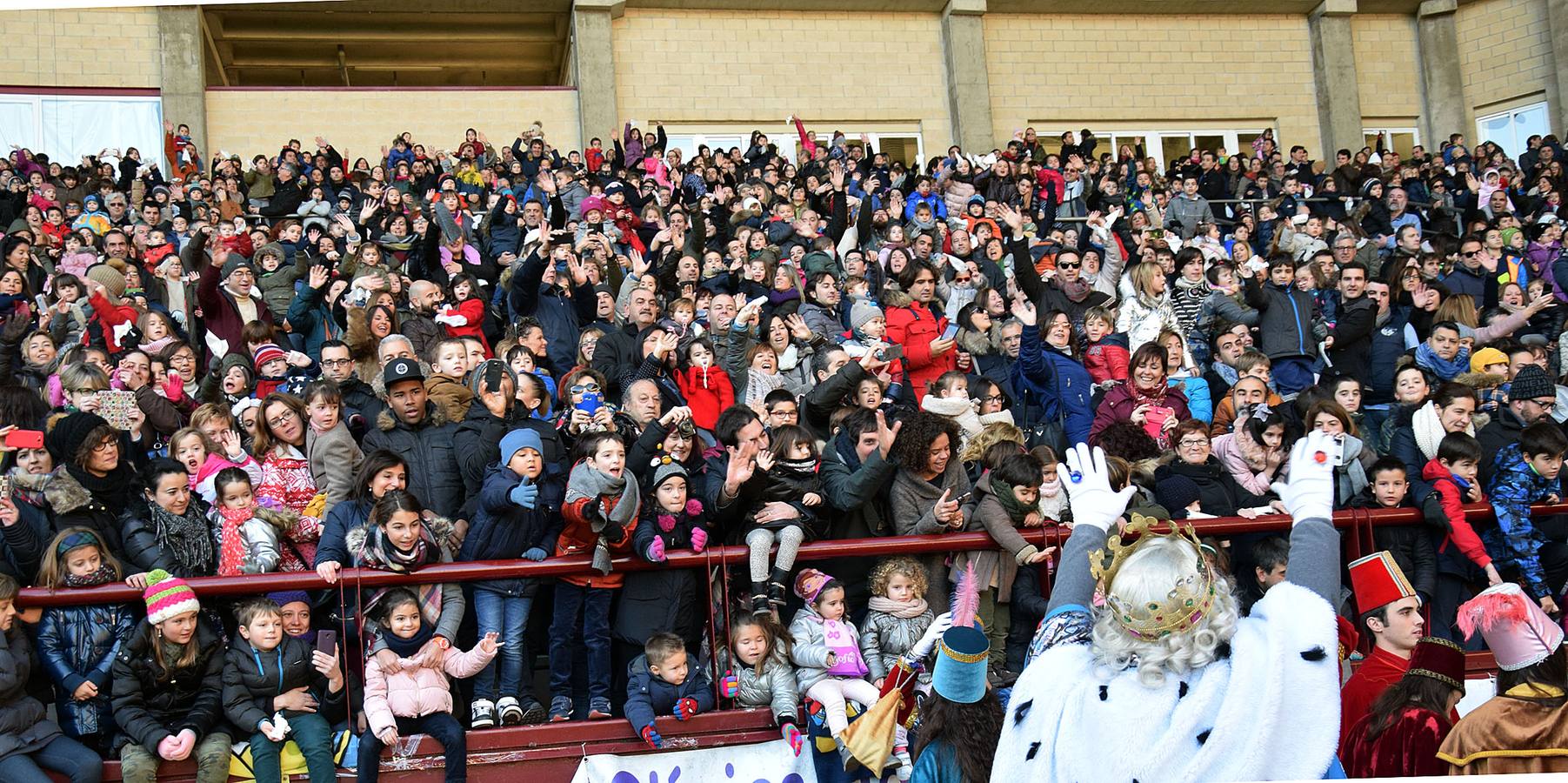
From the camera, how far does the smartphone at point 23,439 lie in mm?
6484

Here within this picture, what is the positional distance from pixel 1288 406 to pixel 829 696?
4554 mm

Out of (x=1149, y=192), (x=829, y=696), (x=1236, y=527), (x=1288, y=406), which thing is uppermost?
(x=1149, y=192)

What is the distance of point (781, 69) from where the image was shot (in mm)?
24609

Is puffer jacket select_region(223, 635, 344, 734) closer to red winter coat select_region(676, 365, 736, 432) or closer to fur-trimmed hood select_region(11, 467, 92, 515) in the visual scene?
fur-trimmed hood select_region(11, 467, 92, 515)

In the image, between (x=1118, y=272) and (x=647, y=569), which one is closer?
(x=647, y=569)

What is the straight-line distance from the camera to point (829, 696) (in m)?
5.95

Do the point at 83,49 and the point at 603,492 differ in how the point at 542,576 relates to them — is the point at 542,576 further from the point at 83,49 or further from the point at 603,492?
the point at 83,49

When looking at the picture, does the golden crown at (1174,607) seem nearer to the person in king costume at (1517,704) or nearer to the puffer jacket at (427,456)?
the person in king costume at (1517,704)

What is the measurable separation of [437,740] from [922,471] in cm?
281

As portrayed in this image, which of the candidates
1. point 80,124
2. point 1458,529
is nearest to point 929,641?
point 1458,529

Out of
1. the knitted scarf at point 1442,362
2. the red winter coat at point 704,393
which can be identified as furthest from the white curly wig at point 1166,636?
the knitted scarf at point 1442,362

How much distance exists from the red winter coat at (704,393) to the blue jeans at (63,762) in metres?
4.37

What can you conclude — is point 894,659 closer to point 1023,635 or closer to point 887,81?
point 1023,635

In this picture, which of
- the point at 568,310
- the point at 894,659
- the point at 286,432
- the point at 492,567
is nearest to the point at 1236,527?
the point at 894,659
